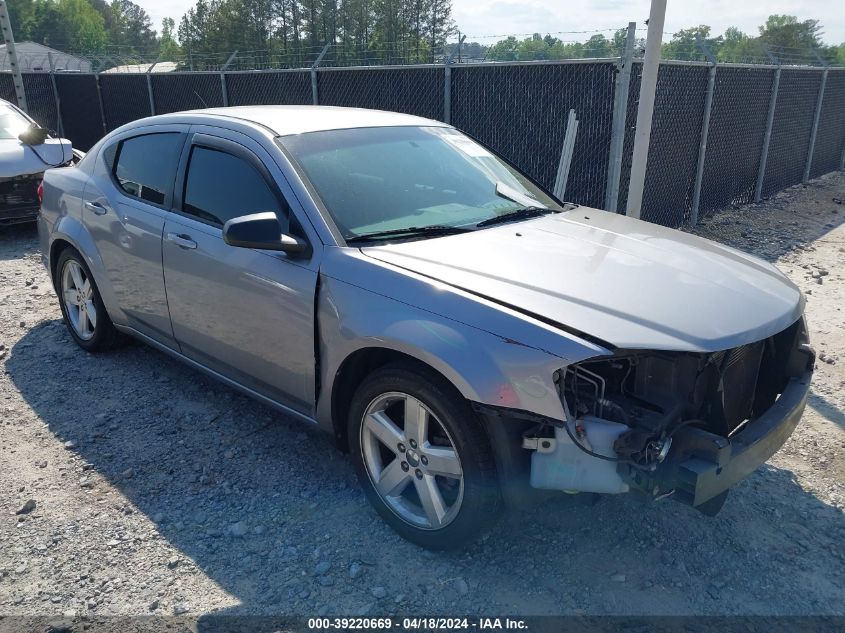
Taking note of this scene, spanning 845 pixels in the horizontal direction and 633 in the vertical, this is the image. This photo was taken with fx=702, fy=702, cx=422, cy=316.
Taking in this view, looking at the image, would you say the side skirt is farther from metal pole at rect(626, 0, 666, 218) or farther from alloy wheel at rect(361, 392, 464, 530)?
metal pole at rect(626, 0, 666, 218)

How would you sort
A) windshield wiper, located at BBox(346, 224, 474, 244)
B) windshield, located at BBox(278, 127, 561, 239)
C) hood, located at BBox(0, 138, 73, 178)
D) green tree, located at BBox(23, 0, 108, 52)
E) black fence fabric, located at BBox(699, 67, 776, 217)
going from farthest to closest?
green tree, located at BBox(23, 0, 108, 52), black fence fabric, located at BBox(699, 67, 776, 217), hood, located at BBox(0, 138, 73, 178), windshield, located at BBox(278, 127, 561, 239), windshield wiper, located at BBox(346, 224, 474, 244)

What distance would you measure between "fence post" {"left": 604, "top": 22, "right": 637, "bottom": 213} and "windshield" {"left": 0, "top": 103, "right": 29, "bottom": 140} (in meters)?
7.50

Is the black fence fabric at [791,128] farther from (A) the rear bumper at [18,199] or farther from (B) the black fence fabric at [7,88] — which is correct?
(B) the black fence fabric at [7,88]

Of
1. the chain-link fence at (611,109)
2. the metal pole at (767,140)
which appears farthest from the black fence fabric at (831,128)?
the metal pole at (767,140)

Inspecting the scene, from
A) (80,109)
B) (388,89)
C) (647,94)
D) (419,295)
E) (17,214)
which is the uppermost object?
(647,94)

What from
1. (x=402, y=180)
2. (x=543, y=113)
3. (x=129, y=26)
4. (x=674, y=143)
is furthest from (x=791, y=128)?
(x=129, y=26)

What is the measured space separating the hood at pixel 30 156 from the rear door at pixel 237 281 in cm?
565

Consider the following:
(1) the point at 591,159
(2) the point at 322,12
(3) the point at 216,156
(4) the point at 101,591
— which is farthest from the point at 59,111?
(2) the point at 322,12

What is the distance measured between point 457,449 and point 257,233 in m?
1.27

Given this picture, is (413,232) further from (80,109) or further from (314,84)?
(80,109)

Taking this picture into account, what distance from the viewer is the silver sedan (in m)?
2.55

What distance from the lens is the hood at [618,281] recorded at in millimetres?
2549

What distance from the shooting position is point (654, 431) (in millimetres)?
2510

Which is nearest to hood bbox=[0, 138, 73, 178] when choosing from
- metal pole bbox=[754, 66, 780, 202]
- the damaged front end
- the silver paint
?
the silver paint
